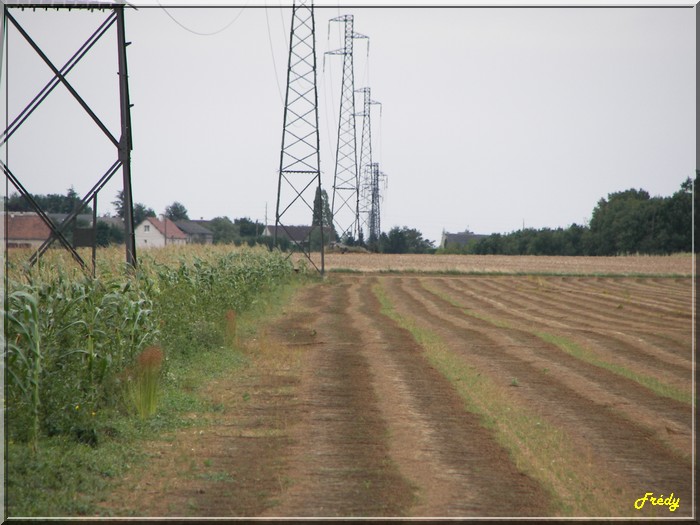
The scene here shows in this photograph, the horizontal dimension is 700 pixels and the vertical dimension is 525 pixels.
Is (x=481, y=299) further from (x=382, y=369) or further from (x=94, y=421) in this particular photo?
(x=94, y=421)

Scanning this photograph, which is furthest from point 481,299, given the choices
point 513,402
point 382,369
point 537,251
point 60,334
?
point 537,251

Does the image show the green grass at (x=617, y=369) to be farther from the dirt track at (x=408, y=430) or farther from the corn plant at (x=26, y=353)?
the corn plant at (x=26, y=353)

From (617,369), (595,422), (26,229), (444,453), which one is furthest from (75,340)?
(617,369)

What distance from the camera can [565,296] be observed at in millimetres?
33062

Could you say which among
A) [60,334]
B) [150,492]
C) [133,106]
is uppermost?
[133,106]

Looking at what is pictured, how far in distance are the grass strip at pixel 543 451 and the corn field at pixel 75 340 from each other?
3.95m

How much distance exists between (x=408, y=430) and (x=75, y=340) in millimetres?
3570

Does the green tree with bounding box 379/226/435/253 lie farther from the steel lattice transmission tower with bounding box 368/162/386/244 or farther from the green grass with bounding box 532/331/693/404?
the green grass with bounding box 532/331/693/404

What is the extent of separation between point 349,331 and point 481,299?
1311cm

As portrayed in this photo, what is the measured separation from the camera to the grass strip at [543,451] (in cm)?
664

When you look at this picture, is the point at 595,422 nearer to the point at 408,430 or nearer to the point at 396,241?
the point at 408,430

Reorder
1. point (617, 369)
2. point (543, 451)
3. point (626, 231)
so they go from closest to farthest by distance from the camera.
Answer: point (543, 451)
point (617, 369)
point (626, 231)

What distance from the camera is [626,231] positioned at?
5250 centimetres
